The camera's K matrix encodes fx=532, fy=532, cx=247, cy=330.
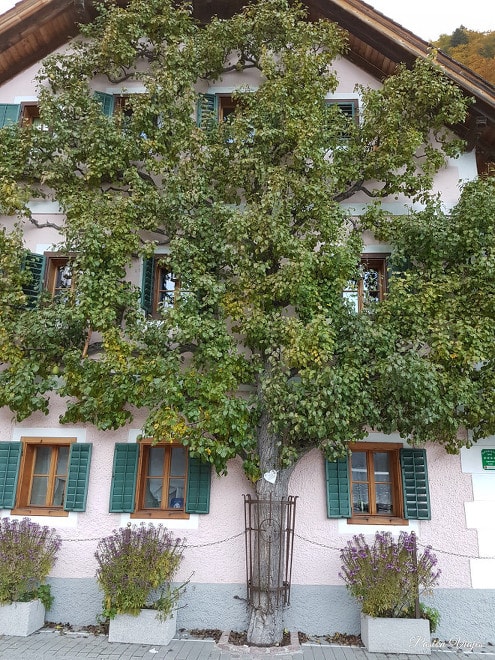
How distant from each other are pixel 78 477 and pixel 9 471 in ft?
3.43

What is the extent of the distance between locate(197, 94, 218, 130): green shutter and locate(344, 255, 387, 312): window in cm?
328

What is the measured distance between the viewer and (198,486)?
7.41 m

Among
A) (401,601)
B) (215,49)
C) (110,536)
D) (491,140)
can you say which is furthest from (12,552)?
(491,140)

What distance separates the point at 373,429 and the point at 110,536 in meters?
3.84

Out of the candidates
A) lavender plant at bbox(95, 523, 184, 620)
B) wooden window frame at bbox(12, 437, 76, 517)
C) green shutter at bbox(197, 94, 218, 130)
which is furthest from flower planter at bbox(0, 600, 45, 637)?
green shutter at bbox(197, 94, 218, 130)

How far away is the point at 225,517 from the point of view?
737 cm

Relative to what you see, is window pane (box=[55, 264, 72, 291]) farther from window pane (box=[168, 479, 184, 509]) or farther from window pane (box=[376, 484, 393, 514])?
window pane (box=[376, 484, 393, 514])

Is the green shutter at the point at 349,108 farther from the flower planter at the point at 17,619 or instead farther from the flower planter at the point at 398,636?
the flower planter at the point at 17,619

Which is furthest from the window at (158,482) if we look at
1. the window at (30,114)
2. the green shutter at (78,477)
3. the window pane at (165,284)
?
the window at (30,114)

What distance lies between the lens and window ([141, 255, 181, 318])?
8.16m

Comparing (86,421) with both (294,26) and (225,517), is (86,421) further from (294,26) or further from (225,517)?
(294,26)

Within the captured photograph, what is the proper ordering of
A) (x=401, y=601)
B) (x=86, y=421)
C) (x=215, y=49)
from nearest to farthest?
(x=401, y=601), (x=86, y=421), (x=215, y=49)

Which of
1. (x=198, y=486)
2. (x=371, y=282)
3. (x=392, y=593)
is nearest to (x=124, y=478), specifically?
(x=198, y=486)

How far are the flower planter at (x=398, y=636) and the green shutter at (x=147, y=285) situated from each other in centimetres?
519
